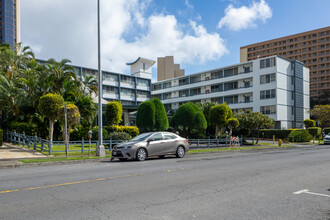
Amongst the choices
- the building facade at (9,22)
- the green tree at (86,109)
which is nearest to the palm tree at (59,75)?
the green tree at (86,109)

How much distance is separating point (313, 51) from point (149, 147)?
307 feet

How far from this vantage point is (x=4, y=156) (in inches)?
634

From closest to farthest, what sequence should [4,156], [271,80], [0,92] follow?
[4,156]
[0,92]
[271,80]

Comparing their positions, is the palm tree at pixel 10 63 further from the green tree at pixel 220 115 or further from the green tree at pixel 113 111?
the green tree at pixel 220 115

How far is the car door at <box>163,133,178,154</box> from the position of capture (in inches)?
639

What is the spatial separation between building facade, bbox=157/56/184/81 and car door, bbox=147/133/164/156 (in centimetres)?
7082

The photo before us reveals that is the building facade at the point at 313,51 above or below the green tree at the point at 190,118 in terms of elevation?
above

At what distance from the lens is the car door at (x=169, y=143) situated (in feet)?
53.3

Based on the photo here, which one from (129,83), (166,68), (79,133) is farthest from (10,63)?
(166,68)

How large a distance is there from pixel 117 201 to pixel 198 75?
64226mm

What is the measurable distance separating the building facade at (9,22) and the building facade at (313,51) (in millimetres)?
72235

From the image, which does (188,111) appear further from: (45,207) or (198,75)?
(198,75)

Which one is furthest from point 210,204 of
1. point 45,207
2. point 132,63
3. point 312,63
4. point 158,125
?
point 312,63

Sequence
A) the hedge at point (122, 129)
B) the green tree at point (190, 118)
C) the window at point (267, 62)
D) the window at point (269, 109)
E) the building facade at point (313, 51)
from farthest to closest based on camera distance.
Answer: the building facade at point (313, 51) → the window at point (267, 62) → the window at point (269, 109) → the green tree at point (190, 118) → the hedge at point (122, 129)
